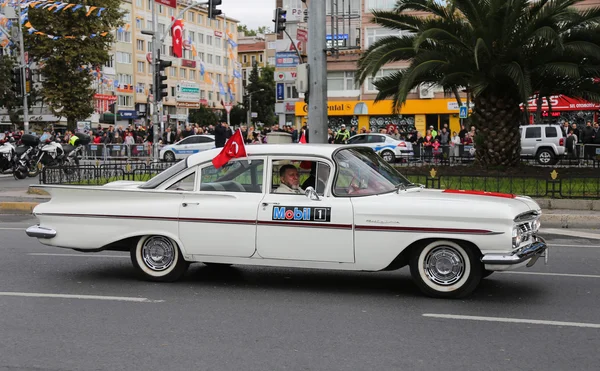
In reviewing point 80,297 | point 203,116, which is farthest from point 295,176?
point 203,116

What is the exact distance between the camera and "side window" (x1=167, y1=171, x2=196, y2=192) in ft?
28.4

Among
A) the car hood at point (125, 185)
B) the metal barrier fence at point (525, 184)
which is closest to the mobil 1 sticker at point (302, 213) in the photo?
the car hood at point (125, 185)

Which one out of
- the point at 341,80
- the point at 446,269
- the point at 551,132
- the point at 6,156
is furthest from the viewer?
the point at 341,80

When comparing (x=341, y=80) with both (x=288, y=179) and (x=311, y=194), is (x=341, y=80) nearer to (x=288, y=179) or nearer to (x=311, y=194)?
(x=288, y=179)

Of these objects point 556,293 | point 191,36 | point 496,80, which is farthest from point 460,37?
point 191,36

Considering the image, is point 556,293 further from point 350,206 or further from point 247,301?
point 247,301

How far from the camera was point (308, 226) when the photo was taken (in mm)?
8023

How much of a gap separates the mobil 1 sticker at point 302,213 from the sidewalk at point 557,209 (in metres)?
8.26

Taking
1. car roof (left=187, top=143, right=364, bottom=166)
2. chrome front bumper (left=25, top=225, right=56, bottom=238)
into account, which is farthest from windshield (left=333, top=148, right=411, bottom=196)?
chrome front bumper (left=25, top=225, right=56, bottom=238)

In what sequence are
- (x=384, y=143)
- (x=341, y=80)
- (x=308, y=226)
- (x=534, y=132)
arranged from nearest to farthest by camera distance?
1. (x=308, y=226)
2. (x=534, y=132)
3. (x=384, y=143)
4. (x=341, y=80)

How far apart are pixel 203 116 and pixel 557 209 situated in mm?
86970

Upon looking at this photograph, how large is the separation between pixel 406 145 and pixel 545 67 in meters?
16.9

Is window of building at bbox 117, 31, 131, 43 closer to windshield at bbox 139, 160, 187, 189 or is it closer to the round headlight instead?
windshield at bbox 139, 160, 187, 189

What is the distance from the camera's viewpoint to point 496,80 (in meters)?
20.8
